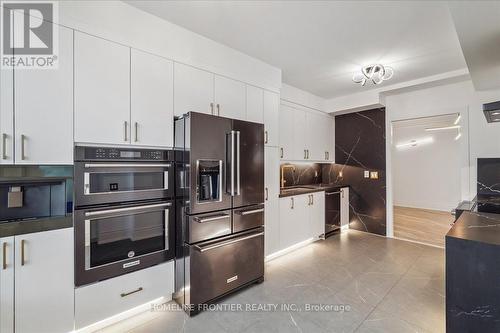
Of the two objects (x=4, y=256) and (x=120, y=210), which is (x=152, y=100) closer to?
(x=120, y=210)

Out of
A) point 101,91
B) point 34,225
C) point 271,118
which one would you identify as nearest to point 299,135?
point 271,118

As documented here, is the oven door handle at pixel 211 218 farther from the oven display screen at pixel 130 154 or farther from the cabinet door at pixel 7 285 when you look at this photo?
the cabinet door at pixel 7 285

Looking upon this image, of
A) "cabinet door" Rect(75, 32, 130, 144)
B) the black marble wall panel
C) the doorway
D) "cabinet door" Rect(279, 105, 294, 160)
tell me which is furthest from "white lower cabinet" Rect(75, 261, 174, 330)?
the doorway

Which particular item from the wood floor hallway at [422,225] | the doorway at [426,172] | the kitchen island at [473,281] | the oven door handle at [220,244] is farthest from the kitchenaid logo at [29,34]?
the doorway at [426,172]

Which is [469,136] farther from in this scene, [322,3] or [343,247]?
[322,3]

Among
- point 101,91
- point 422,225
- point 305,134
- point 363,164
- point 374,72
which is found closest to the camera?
point 101,91

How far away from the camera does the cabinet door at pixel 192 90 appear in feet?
7.25

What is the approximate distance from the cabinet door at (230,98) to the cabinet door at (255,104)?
3.1 inches

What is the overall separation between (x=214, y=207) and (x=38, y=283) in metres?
1.31

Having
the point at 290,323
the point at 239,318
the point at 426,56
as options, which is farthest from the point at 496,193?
the point at 239,318

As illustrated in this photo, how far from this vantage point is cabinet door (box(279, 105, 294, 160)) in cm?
371

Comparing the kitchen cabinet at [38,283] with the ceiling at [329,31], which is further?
the ceiling at [329,31]

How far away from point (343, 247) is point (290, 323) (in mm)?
2075

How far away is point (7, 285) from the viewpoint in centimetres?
145
